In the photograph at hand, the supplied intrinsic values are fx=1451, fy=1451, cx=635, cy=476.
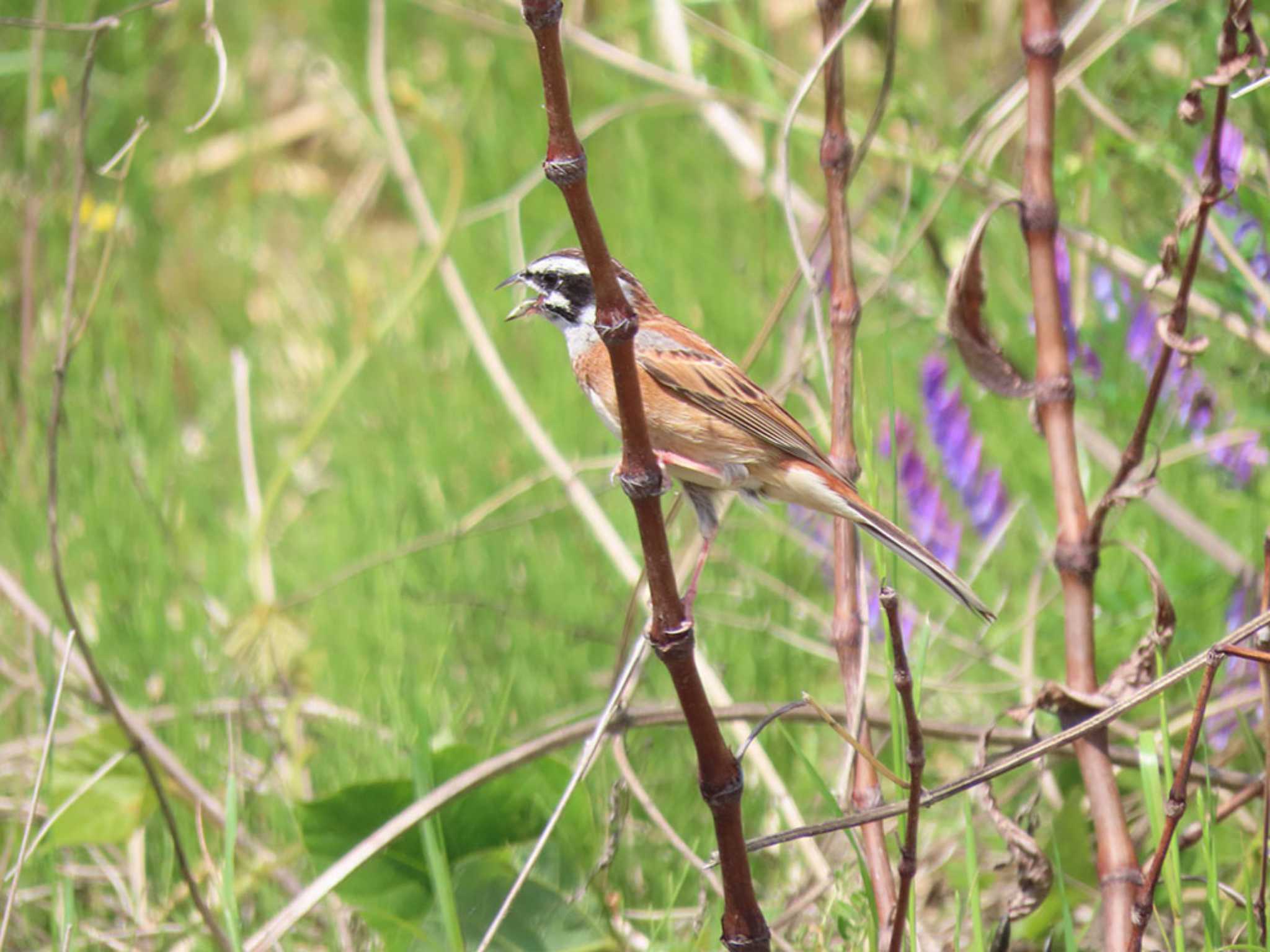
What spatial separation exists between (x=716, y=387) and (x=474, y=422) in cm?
207

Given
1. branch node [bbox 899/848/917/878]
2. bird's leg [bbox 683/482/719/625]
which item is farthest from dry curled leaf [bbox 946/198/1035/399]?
branch node [bbox 899/848/917/878]

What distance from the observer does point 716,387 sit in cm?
279

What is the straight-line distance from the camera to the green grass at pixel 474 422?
3197mm

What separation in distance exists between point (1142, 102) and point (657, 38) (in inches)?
110

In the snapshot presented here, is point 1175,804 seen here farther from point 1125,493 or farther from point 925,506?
point 925,506

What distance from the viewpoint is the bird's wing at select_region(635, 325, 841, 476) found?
2729mm

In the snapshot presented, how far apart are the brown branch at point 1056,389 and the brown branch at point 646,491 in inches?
28.1

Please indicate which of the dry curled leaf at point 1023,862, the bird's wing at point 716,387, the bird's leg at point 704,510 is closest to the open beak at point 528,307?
the bird's wing at point 716,387

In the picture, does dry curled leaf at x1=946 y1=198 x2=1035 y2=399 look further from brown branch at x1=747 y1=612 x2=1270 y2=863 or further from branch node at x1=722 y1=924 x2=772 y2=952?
branch node at x1=722 y1=924 x2=772 y2=952

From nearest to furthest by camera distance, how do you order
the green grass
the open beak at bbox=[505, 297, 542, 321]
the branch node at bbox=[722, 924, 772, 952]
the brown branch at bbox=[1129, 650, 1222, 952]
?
the brown branch at bbox=[1129, 650, 1222, 952]
the branch node at bbox=[722, 924, 772, 952]
the open beak at bbox=[505, 297, 542, 321]
the green grass

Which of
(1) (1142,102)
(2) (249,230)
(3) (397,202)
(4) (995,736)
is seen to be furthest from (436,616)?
(3) (397,202)

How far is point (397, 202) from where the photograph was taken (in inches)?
286

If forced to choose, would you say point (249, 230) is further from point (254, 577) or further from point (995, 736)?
point (995, 736)

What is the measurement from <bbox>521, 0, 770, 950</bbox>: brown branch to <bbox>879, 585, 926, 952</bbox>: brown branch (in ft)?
0.63
